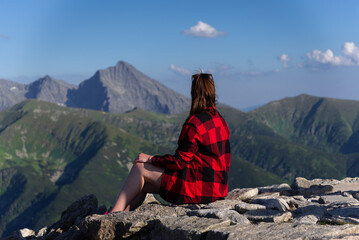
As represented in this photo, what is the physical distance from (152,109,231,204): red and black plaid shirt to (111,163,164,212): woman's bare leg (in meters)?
0.23

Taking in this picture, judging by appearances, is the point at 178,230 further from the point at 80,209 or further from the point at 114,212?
the point at 80,209

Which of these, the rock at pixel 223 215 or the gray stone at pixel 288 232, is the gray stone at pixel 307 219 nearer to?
the rock at pixel 223 215

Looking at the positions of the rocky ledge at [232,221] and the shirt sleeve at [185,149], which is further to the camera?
the shirt sleeve at [185,149]

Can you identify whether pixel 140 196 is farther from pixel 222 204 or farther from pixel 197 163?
pixel 222 204

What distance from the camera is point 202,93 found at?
40.9ft

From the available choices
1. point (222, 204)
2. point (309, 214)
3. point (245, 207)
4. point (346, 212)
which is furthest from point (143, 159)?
point (346, 212)

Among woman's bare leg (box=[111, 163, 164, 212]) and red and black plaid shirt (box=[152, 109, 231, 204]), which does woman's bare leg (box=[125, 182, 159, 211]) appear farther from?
red and black plaid shirt (box=[152, 109, 231, 204])

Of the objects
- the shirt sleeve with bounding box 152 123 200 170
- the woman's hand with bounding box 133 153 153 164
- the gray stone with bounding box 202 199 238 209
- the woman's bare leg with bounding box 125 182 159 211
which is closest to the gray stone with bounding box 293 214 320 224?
the gray stone with bounding box 202 199 238 209

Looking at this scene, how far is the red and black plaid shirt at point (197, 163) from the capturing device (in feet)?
40.1

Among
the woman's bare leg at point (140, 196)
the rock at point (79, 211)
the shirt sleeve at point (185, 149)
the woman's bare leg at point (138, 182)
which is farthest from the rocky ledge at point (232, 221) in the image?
the rock at point (79, 211)

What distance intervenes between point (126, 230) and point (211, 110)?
463 cm

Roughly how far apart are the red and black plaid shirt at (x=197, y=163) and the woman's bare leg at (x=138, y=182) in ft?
0.76

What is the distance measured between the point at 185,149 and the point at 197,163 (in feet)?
2.47

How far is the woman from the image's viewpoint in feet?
40.2
